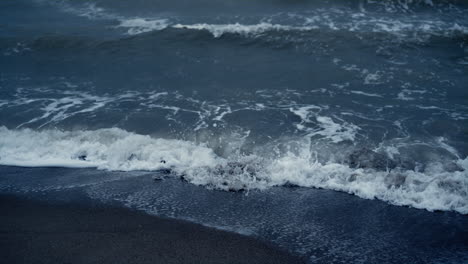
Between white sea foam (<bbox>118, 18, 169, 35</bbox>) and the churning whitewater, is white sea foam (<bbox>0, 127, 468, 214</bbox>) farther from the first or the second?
white sea foam (<bbox>118, 18, 169, 35</bbox>)

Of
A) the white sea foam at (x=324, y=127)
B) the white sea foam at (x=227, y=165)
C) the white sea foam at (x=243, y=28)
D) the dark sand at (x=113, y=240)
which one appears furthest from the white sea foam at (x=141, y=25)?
the dark sand at (x=113, y=240)

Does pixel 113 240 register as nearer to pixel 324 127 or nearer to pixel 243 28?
pixel 324 127

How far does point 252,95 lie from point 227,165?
3914 millimetres

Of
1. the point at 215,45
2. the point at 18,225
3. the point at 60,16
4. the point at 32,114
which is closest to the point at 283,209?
the point at 18,225

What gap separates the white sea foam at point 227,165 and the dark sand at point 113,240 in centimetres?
162

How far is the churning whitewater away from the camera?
10516 mm

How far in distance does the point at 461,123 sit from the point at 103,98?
35.0ft

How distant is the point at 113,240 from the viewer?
8.57 metres

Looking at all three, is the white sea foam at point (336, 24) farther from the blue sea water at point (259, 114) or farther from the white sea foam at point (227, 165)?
the white sea foam at point (227, 165)

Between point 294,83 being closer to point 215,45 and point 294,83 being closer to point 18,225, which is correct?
point 215,45

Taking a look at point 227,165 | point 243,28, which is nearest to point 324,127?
point 227,165

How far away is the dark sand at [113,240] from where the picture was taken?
815 centimetres

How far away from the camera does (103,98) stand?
1416cm

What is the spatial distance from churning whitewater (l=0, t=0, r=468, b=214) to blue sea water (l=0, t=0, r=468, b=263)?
0.19 ft
